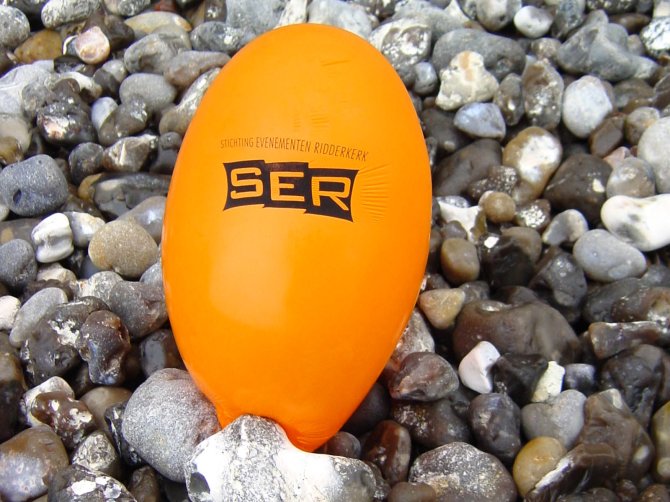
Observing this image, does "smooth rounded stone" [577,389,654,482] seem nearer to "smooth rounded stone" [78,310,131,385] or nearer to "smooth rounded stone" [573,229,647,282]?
"smooth rounded stone" [573,229,647,282]

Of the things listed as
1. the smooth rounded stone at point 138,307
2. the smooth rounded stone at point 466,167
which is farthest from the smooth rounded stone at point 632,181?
the smooth rounded stone at point 138,307

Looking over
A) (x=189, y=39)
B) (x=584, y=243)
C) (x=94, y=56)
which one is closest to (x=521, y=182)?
(x=584, y=243)

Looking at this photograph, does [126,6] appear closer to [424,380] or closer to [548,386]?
[424,380]

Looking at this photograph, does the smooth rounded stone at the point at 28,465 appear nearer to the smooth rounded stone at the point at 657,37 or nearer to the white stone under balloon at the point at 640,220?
the white stone under balloon at the point at 640,220

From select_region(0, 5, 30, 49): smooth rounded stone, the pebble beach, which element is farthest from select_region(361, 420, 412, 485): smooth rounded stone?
select_region(0, 5, 30, 49): smooth rounded stone

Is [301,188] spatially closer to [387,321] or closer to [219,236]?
[219,236]
